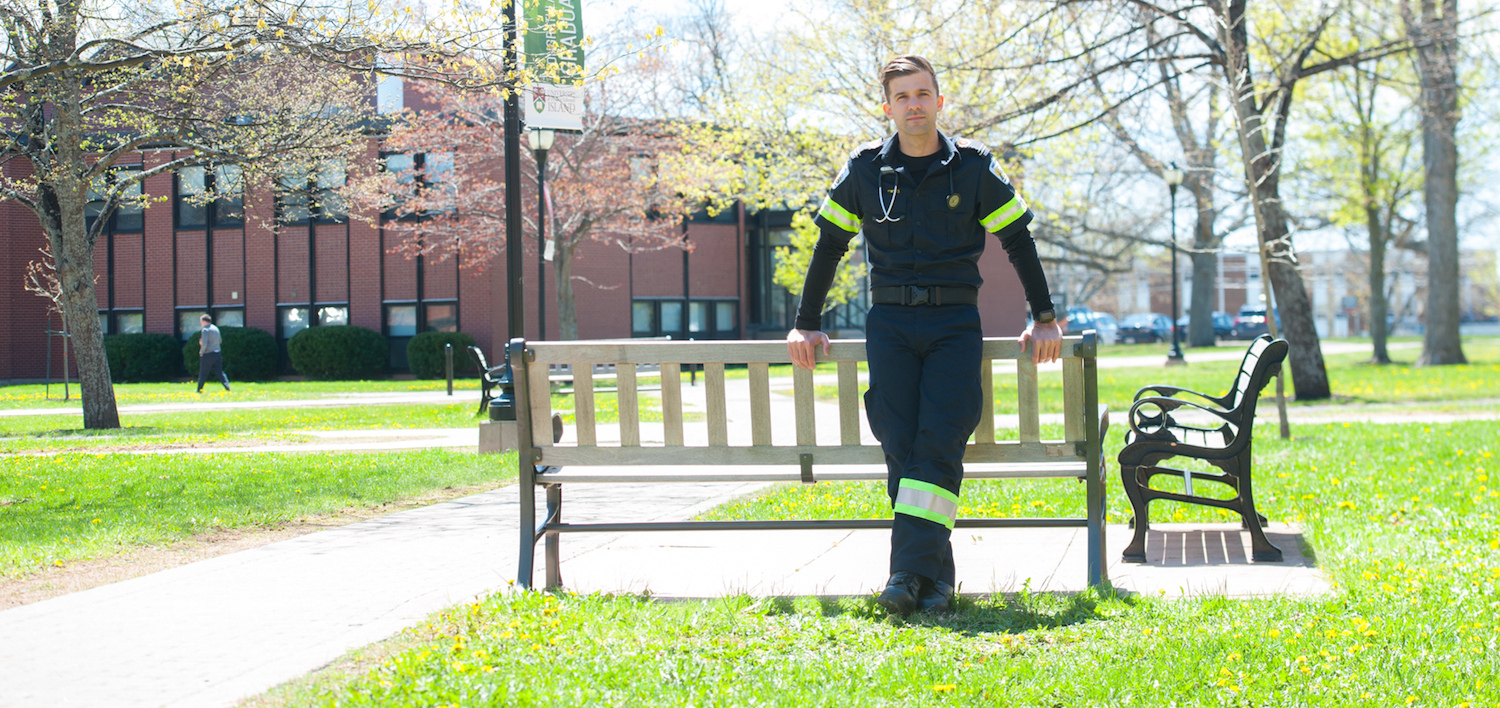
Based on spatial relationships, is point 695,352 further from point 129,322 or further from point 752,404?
point 129,322

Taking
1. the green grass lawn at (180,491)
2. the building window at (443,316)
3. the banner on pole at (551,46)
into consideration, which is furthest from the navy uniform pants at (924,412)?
the building window at (443,316)

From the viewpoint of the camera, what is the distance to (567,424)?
1299 cm

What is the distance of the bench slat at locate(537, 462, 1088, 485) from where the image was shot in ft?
14.5

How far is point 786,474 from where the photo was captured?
4.45m

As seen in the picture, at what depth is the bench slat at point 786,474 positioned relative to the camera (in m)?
4.41

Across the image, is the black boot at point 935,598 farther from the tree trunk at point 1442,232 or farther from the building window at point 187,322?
the building window at point 187,322

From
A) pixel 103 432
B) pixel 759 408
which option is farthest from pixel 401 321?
pixel 759 408

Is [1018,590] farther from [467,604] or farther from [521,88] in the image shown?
[521,88]

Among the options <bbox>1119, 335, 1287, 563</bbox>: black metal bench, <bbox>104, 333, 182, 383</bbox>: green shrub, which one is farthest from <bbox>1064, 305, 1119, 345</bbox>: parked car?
<bbox>1119, 335, 1287, 563</bbox>: black metal bench

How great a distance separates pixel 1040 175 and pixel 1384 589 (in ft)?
53.7

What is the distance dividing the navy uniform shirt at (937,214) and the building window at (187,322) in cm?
3100

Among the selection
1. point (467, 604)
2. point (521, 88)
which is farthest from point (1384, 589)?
point (521, 88)

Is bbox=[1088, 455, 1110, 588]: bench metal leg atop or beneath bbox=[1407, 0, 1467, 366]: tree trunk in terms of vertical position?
beneath

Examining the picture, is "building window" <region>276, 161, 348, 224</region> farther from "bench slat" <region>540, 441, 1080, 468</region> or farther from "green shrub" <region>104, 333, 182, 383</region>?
"bench slat" <region>540, 441, 1080, 468</region>
